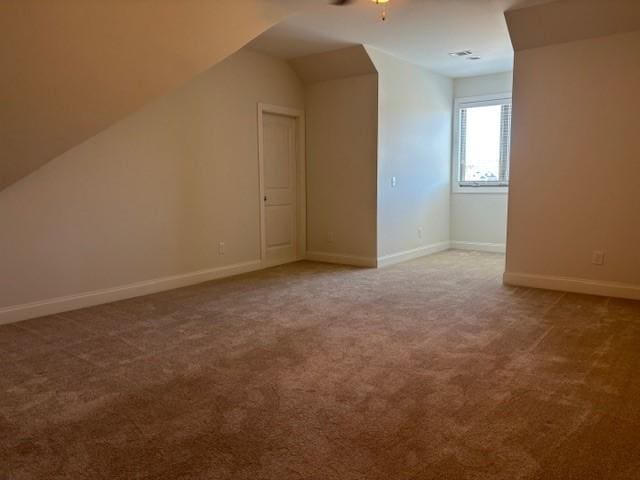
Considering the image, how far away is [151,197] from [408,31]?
3.19 meters

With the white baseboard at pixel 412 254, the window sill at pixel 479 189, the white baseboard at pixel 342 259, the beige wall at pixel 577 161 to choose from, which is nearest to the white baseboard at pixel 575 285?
the beige wall at pixel 577 161

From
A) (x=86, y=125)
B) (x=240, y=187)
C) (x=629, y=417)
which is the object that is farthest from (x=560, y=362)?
(x=240, y=187)

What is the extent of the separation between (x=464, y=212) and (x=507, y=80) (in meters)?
2.05

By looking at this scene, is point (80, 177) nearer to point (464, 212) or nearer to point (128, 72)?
point (128, 72)

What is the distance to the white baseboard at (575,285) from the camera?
4.31m

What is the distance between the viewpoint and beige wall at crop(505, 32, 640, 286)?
424cm

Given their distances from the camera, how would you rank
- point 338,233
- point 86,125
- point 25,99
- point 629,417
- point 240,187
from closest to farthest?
point 629,417 → point 25,99 → point 86,125 → point 240,187 → point 338,233

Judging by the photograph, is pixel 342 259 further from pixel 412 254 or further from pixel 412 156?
pixel 412 156

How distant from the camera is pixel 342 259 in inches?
246

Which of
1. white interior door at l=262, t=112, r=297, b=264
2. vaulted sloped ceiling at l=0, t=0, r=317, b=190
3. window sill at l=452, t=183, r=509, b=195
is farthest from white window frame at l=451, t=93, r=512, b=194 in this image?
vaulted sloped ceiling at l=0, t=0, r=317, b=190

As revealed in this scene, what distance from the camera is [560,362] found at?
279cm

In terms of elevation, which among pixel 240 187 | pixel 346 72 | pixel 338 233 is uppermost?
pixel 346 72

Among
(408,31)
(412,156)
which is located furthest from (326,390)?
(412,156)

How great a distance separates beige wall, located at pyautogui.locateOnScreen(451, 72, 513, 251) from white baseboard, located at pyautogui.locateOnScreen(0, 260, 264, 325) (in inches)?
144
